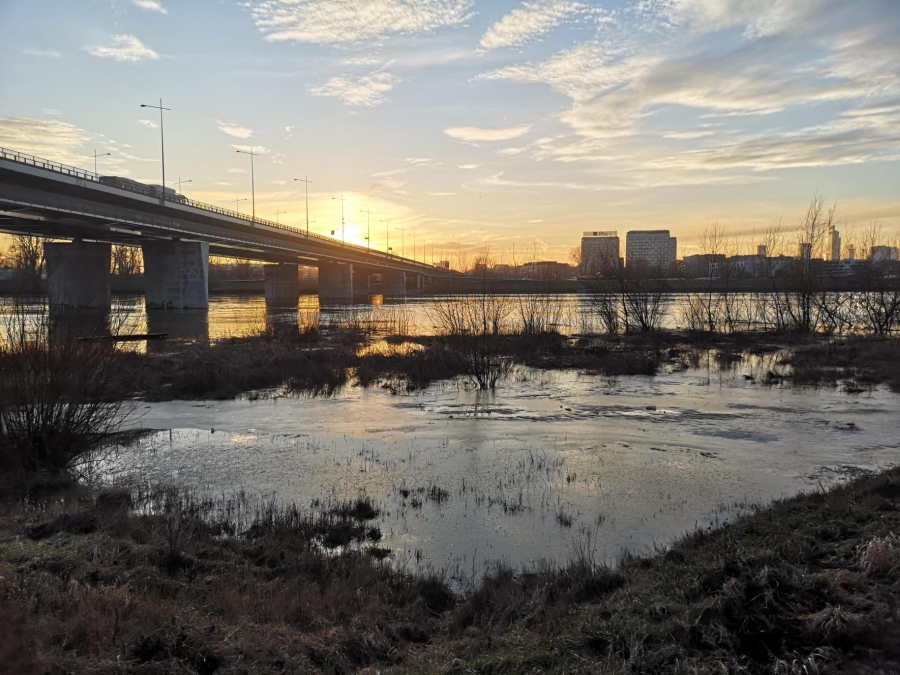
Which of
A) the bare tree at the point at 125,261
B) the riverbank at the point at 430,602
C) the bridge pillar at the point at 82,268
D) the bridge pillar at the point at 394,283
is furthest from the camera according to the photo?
the bridge pillar at the point at 394,283

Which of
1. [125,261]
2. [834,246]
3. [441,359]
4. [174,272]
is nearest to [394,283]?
[125,261]

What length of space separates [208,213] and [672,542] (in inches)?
2934

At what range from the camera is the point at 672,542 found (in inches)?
297

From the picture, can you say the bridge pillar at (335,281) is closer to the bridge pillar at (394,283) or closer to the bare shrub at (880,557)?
the bridge pillar at (394,283)

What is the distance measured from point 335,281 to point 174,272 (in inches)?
1871

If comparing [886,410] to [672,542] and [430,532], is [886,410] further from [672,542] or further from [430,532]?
[430,532]

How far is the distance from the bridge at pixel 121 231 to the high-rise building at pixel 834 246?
2110 inches

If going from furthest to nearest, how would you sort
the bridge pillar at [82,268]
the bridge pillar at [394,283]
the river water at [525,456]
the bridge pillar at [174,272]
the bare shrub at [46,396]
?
the bridge pillar at [394,283] < the bridge pillar at [174,272] < the bridge pillar at [82,268] < the bare shrub at [46,396] < the river water at [525,456]

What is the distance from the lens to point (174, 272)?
241ft

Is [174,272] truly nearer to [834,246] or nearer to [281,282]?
[281,282]

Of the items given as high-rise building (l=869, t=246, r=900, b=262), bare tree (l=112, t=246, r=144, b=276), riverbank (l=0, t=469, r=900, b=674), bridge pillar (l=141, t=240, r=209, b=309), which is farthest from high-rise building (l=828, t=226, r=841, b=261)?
bare tree (l=112, t=246, r=144, b=276)

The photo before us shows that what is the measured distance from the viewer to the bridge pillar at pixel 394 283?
14362cm

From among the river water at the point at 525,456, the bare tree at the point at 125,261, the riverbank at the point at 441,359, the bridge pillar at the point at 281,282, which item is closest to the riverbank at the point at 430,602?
the river water at the point at 525,456

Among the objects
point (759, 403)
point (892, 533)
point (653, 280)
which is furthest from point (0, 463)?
point (653, 280)
